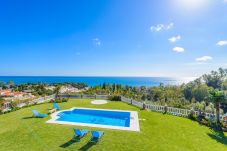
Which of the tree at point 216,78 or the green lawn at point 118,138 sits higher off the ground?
the tree at point 216,78

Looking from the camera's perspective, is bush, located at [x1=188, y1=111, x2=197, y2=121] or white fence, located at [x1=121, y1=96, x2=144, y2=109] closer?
bush, located at [x1=188, y1=111, x2=197, y2=121]

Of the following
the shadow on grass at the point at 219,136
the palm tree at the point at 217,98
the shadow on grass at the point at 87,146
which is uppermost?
the palm tree at the point at 217,98

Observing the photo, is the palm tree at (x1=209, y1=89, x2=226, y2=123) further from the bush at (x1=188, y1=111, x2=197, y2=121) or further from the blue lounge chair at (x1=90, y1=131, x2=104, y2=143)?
the blue lounge chair at (x1=90, y1=131, x2=104, y2=143)

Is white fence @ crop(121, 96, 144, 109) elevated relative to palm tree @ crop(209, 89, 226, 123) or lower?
lower

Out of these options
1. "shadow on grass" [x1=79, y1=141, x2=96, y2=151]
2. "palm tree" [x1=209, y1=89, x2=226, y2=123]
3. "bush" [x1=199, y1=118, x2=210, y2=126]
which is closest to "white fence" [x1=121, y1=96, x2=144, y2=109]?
"bush" [x1=199, y1=118, x2=210, y2=126]

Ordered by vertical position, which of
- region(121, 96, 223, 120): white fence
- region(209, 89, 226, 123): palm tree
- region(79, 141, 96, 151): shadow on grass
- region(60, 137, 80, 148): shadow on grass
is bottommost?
region(79, 141, 96, 151): shadow on grass

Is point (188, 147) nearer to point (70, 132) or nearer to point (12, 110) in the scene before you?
point (70, 132)

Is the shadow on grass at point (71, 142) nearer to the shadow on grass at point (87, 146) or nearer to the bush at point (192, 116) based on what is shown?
the shadow on grass at point (87, 146)

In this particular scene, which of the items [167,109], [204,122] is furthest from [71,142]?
[204,122]

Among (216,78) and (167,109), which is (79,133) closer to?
(167,109)

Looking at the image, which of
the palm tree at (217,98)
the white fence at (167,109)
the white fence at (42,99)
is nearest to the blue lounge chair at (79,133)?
the white fence at (167,109)
